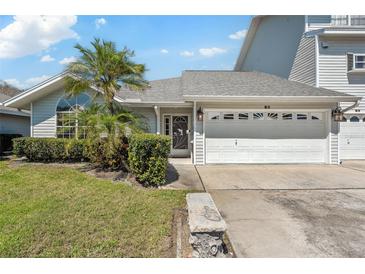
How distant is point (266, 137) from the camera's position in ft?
34.6

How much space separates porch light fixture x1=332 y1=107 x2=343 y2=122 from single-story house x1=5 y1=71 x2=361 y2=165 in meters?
0.15

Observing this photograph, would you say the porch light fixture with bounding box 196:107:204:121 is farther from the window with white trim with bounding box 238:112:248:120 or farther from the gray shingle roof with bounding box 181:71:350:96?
the window with white trim with bounding box 238:112:248:120

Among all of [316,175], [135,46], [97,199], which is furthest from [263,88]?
[97,199]

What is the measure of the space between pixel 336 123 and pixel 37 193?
11.4 meters

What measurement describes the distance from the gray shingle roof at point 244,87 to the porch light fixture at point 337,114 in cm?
70

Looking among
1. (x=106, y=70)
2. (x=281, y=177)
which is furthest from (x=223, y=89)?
(x=106, y=70)

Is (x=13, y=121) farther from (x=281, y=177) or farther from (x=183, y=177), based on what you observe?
(x=281, y=177)

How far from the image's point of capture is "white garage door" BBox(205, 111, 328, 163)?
10.4 metres

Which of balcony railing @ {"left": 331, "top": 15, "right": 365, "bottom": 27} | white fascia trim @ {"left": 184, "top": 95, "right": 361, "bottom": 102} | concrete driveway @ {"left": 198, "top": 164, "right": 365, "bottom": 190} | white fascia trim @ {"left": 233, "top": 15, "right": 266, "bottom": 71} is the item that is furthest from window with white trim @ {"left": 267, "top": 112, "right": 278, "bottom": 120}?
white fascia trim @ {"left": 233, "top": 15, "right": 266, "bottom": 71}

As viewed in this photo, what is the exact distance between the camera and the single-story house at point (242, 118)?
1012cm

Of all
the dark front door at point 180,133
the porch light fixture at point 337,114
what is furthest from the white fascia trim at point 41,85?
the porch light fixture at point 337,114

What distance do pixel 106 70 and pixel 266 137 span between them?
7.12 m

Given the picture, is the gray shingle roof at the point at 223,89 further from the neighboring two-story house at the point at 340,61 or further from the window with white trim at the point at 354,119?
the window with white trim at the point at 354,119
